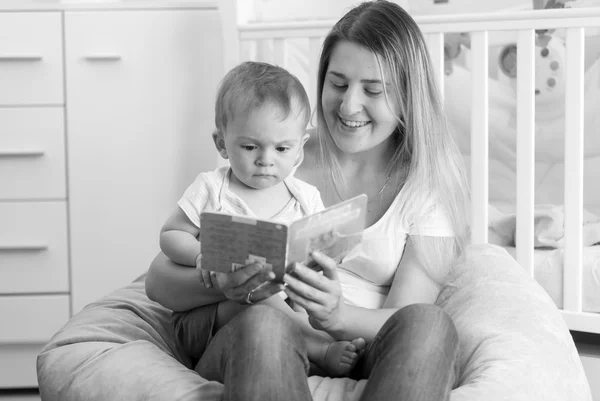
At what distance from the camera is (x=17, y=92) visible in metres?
2.19

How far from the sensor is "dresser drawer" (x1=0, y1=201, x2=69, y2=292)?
2.21 meters

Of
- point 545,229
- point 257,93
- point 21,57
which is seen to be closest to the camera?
point 257,93

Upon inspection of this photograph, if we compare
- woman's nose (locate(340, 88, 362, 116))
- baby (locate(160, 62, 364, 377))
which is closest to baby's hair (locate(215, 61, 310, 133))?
baby (locate(160, 62, 364, 377))

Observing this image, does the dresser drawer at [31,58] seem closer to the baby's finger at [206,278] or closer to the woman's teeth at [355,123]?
the woman's teeth at [355,123]

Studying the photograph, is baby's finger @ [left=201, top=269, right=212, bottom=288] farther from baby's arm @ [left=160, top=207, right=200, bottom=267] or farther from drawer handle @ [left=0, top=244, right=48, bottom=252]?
drawer handle @ [left=0, top=244, right=48, bottom=252]

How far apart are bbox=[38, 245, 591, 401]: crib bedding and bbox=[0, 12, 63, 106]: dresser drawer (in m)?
0.83

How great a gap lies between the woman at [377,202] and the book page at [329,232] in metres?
0.03

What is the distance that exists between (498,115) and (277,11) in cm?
83

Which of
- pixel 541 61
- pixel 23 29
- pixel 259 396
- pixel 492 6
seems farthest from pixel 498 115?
pixel 259 396

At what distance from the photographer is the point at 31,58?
2.18m

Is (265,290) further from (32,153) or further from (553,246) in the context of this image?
(32,153)

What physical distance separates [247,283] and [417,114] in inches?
20.0

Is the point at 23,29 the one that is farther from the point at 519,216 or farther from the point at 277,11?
the point at 519,216

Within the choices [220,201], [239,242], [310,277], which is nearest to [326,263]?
[310,277]
